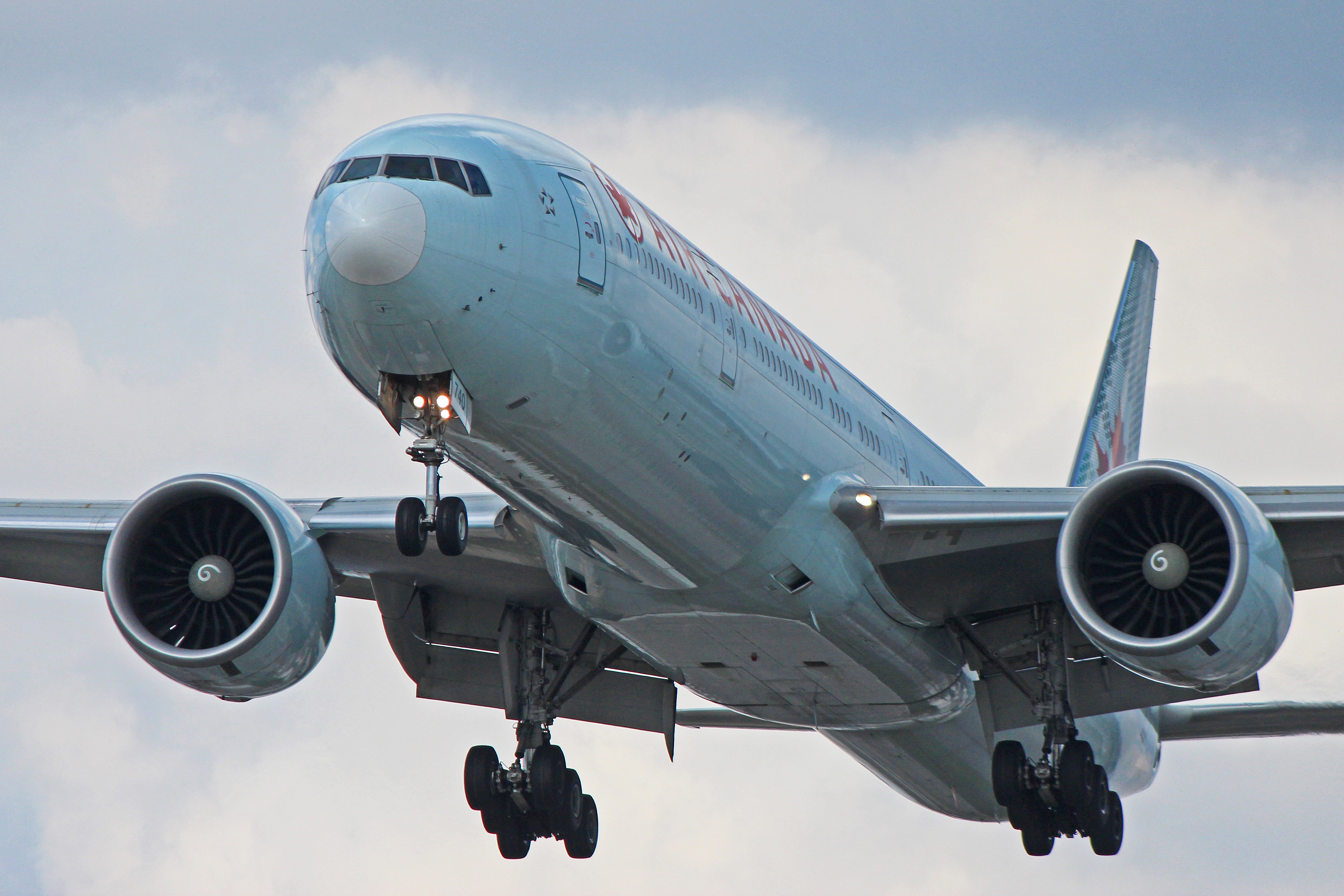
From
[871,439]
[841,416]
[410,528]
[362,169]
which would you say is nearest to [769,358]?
[841,416]

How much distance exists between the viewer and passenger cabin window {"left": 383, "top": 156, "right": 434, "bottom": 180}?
1482 centimetres

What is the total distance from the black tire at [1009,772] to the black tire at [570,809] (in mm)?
5194

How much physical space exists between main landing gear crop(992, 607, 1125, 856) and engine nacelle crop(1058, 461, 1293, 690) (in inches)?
112

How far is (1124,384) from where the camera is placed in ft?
112

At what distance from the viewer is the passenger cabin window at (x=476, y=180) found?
15117 mm

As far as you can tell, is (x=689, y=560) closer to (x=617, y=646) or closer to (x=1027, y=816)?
(x=617, y=646)

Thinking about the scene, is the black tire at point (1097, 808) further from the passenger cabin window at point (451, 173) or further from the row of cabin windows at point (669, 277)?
the passenger cabin window at point (451, 173)

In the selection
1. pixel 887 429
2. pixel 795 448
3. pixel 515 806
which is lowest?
pixel 515 806

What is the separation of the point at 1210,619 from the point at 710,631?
17.5 ft

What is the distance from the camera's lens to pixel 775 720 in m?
22.7

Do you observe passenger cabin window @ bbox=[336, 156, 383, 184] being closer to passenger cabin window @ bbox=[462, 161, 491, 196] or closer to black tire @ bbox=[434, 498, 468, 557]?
passenger cabin window @ bbox=[462, 161, 491, 196]

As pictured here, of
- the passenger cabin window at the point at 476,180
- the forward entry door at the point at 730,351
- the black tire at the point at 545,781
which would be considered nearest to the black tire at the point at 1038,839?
the black tire at the point at 545,781

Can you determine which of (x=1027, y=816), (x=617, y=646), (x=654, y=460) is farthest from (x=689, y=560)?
(x=1027, y=816)

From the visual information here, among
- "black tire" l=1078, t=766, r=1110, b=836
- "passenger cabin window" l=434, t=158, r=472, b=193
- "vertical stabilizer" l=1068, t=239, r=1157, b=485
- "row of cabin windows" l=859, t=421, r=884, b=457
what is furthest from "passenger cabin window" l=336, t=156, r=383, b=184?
"vertical stabilizer" l=1068, t=239, r=1157, b=485
